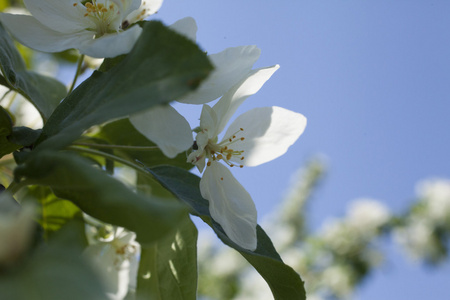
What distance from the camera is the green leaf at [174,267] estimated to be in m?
0.63

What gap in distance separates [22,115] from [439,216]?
2.54 m

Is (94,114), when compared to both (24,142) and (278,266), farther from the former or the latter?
(278,266)

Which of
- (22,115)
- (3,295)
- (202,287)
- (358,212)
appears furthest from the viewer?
(358,212)

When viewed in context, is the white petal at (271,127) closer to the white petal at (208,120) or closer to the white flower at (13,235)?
the white petal at (208,120)

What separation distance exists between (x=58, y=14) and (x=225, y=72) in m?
0.21

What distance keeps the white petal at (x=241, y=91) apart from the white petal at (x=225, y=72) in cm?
3

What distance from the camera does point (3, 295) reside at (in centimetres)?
24

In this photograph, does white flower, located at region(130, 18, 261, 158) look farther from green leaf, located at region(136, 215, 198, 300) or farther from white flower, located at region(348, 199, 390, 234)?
white flower, located at region(348, 199, 390, 234)

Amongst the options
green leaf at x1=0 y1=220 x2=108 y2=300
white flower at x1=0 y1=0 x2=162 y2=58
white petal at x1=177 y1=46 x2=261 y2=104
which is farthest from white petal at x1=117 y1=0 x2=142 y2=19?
green leaf at x1=0 y1=220 x2=108 y2=300

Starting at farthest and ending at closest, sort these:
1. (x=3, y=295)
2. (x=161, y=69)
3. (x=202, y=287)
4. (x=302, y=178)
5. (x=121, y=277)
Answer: (x=302, y=178) → (x=202, y=287) → (x=121, y=277) → (x=161, y=69) → (x=3, y=295)

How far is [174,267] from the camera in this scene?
25.6 inches

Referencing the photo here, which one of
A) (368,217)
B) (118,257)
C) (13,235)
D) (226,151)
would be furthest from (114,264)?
(368,217)

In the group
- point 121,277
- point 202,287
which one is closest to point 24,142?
point 121,277

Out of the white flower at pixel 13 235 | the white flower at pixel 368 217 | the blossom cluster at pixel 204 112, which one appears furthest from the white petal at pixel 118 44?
the white flower at pixel 368 217
